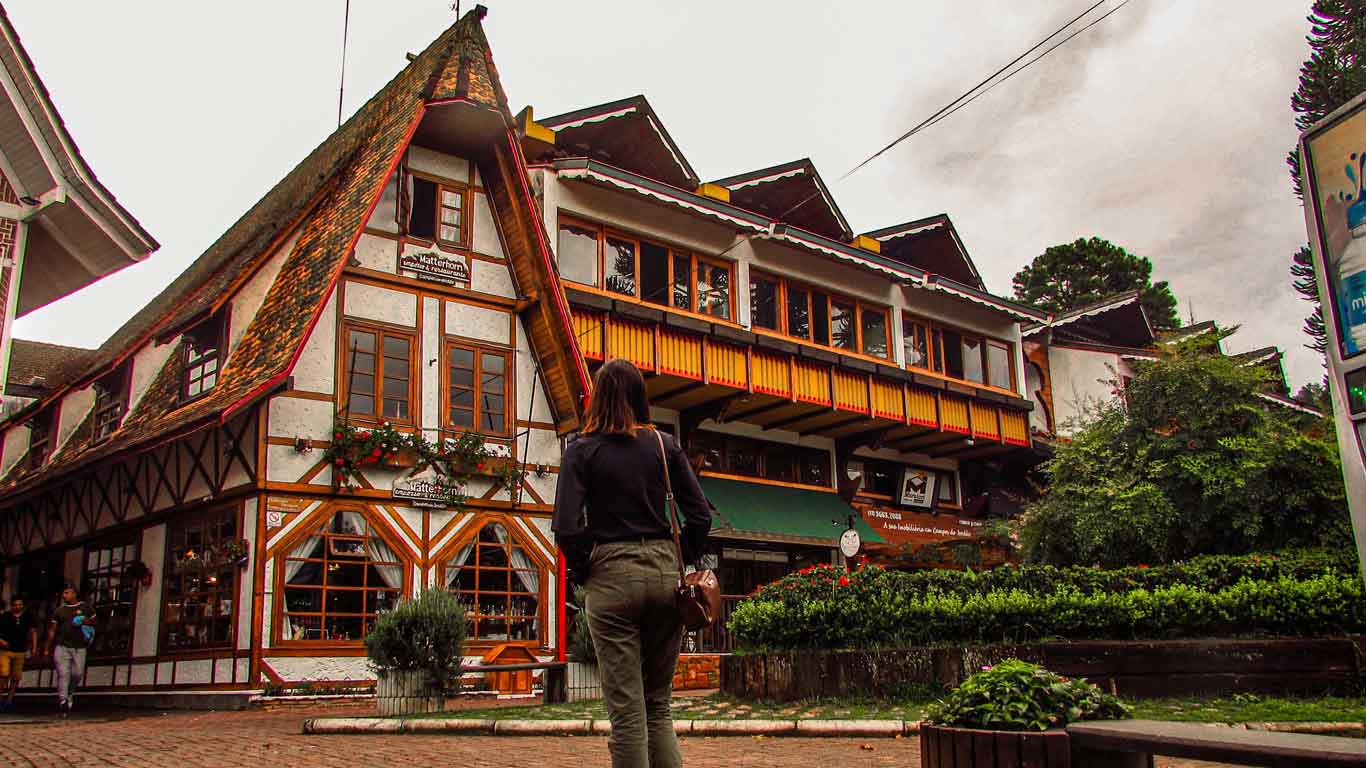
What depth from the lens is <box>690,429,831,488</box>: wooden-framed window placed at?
26.1m

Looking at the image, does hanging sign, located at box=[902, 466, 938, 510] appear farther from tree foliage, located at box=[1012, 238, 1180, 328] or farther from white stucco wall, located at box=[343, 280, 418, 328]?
tree foliage, located at box=[1012, 238, 1180, 328]

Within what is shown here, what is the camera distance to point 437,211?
801 inches

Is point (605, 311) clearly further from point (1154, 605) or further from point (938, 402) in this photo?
point (1154, 605)

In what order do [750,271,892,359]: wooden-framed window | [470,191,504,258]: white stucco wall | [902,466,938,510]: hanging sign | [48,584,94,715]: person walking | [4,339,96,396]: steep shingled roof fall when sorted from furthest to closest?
[902,466,938,510]: hanging sign < [4,339,96,396]: steep shingled roof < [750,271,892,359]: wooden-framed window < [470,191,504,258]: white stucco wall < [48,584,94,715]: person walking

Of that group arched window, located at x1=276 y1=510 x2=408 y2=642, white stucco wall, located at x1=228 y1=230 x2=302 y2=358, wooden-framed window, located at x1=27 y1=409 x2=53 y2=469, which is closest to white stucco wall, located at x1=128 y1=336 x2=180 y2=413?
white stucco wall, located at x1=228 y1=230 x2=302 y2=358

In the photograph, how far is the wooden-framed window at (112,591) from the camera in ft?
66.8

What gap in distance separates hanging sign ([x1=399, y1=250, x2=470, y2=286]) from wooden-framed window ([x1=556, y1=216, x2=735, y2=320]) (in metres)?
2.60

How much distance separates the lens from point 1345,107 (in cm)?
855

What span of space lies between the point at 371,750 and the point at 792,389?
1697cm

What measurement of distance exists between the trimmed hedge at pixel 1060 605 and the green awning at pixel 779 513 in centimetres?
1111

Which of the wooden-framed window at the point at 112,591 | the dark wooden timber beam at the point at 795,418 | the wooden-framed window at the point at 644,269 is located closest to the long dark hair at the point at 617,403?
the wooden-framed window at the point at 644,269

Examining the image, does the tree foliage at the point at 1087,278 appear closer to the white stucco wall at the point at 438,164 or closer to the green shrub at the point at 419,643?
the white stucco wall at the point at 438,164

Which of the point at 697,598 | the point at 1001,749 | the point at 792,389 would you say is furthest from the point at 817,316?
the point at 1001,749

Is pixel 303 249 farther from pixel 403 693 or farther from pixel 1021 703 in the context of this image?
pixel 1021 703
